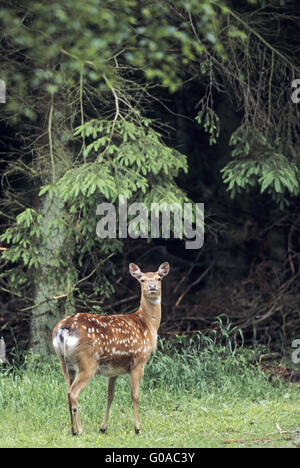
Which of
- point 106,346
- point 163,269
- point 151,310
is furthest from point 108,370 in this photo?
point 163,269

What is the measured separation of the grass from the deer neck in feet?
3.10

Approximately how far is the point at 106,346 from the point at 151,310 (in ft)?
2.93

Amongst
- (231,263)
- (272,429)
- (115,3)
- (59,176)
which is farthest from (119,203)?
(231,263)

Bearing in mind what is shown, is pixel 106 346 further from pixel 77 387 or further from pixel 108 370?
pixel 77 387

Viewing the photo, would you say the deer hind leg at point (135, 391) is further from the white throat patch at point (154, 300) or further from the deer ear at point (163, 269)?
the deer ear at point (163, 269)

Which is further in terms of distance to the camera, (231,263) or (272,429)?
(231,263)

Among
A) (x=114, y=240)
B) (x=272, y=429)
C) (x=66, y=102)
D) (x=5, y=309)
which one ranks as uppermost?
(x=66, y=102)

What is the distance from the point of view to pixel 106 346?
23.9ft

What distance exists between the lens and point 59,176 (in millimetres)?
10492

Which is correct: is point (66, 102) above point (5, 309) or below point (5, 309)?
above

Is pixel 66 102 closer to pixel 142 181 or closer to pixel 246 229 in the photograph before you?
pixel 142 181

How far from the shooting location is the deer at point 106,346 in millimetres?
7094

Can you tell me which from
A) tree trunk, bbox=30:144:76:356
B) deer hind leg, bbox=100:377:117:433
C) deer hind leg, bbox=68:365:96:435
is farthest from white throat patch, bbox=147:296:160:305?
tree trunk, bbox=30:144:76:356

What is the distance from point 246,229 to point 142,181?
13.2ft
